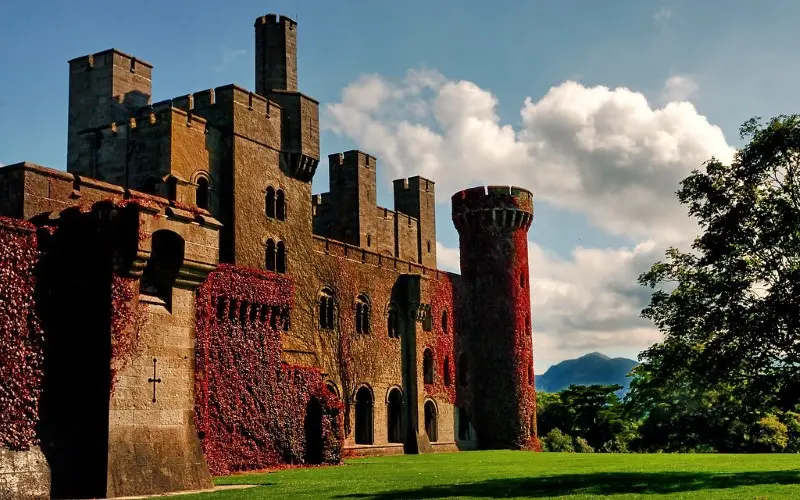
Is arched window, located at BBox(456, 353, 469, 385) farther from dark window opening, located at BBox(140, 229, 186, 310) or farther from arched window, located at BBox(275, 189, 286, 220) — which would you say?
dark window opening, located at BBox(140, 229, 186, 310)

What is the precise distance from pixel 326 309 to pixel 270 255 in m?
4.47

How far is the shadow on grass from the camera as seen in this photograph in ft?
64.7

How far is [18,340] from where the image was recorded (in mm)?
20172

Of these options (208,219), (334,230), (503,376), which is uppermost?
(334,230)

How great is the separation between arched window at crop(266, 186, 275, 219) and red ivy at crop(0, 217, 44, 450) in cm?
1677

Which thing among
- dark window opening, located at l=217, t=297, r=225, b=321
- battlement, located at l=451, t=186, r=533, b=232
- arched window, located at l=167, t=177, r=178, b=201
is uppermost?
battlement, located at l=451, t=186, r=533, b=232

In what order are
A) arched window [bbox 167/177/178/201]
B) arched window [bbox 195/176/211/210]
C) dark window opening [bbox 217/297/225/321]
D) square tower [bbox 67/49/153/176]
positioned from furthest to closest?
square tower [bbox 67/49/153/176] → arched window [bbox 195/176/211/210] → arched window [bbox 167/177/178/201] → dark window opening [bbox 217/297/225/321]

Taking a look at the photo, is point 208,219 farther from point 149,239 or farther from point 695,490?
point 695,490

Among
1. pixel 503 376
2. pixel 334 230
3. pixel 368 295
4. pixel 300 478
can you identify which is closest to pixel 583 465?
pixel 300 478

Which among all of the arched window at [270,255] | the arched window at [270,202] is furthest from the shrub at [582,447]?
the arched window at [270,202]

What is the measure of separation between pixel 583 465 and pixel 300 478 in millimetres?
10377

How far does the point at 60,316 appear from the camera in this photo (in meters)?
21.1

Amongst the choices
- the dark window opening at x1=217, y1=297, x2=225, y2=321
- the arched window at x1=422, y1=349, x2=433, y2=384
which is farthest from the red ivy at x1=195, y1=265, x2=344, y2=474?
the arched window at x1=422, y1=349, x2=433, y2=384

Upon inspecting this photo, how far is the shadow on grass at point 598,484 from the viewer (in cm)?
1973
